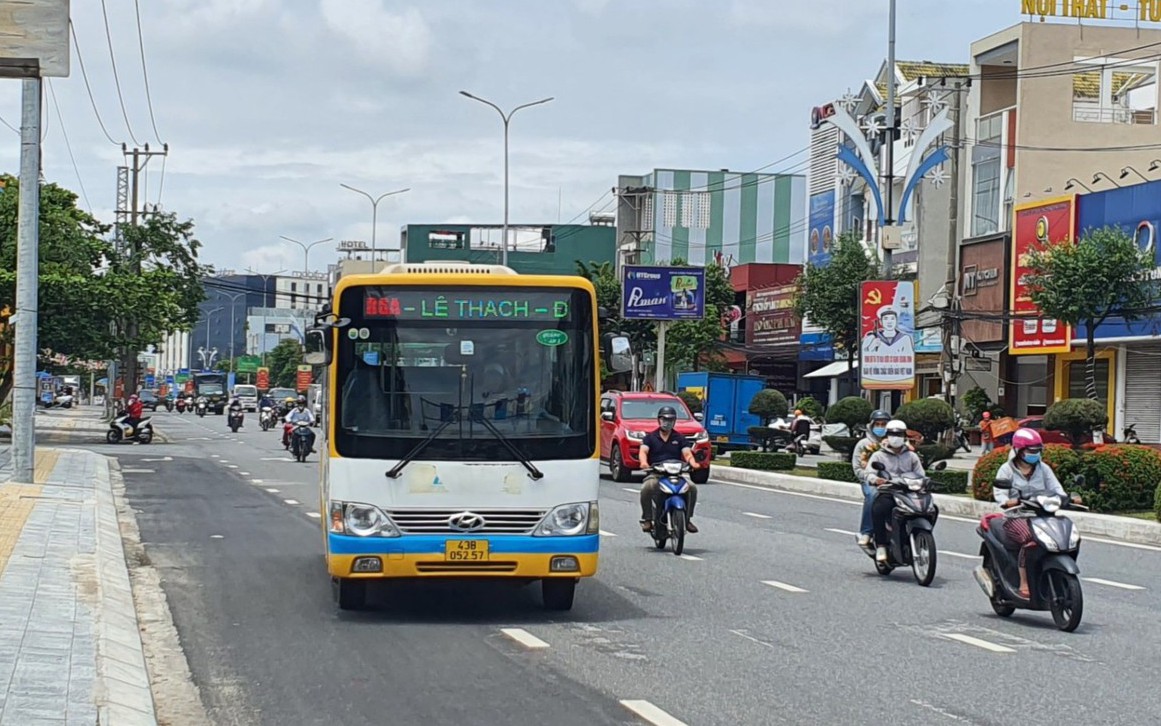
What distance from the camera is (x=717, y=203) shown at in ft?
300

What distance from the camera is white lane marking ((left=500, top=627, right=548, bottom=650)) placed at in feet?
33.7

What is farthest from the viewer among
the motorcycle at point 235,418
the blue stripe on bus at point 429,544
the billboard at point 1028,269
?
the motorcycle at point 235,418

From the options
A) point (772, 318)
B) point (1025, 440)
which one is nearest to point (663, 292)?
point (772, 318)

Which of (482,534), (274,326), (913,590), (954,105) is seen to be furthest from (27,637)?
(274,326)

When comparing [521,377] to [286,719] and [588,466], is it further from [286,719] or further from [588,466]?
[286,719]

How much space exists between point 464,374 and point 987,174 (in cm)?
4155

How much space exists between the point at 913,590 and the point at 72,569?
25.4 feet

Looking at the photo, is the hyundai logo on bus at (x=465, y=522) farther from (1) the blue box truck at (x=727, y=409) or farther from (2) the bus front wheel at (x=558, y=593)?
(1) the blue box truck at (x=727, y=409)

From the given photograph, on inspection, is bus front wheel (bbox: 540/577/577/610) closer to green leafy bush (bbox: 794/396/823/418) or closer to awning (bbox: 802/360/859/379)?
green leafy bush (bbox: 794/396/823/418)

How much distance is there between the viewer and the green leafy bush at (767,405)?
4219 centimetres

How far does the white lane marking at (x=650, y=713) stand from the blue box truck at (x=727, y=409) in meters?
35.0

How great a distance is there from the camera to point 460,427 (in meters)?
11.1

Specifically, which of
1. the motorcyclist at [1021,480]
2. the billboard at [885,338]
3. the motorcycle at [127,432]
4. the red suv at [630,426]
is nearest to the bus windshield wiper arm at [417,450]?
the motorcyclist at [1021,480]

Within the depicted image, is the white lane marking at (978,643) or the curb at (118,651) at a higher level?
the curb at (118,651)
